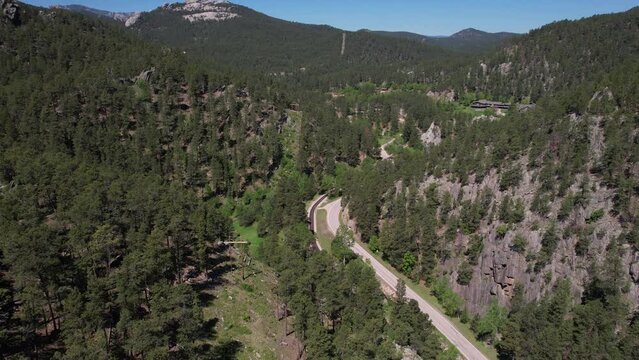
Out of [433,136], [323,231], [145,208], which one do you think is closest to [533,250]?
[323,231]

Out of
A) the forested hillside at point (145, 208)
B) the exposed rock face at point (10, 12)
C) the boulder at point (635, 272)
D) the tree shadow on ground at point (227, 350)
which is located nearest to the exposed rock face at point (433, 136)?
the forested hillside at point (145, 208)

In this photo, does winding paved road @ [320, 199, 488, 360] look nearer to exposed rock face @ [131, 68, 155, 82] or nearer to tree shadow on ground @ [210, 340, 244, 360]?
tree shadow on ground @ [210, 340, 244, 360]

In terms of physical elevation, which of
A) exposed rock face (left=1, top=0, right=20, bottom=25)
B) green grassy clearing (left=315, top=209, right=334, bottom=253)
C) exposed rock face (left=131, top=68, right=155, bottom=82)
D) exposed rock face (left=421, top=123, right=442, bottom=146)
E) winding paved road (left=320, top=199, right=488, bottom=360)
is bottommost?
winding paved road (left=320, top=199, right=488, bottom=360)

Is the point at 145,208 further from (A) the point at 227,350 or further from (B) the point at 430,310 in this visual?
(B) the point at 430,310

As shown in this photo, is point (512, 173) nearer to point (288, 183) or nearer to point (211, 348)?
point (288, 183)

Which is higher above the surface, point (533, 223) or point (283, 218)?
point (533, 223)

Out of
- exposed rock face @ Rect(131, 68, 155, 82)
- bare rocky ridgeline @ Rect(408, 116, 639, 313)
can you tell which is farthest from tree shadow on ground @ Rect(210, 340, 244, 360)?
exposed rock face @ Rect(131, 68, 155, 82)
